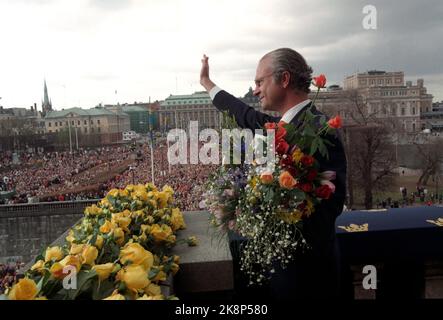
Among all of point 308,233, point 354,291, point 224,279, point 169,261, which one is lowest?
point 354,291

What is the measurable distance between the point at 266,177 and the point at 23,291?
0.98 meters

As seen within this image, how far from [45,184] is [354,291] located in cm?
3447

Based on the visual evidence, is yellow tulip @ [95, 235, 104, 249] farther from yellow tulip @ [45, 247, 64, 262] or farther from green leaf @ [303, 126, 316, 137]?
green leaf @ [303, 126, 316, 137]

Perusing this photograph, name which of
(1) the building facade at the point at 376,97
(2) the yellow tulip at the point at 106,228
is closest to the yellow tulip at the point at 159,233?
(2) the yellow tulip at the point at 106,228

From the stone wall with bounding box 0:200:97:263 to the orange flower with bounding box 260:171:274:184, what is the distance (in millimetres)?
20672

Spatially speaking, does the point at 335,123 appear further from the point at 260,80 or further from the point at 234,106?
the point at 234,106

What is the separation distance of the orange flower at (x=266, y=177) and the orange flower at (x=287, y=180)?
0.05 meters

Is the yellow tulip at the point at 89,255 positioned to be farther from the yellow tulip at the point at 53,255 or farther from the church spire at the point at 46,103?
the church spire at the point at 46,103

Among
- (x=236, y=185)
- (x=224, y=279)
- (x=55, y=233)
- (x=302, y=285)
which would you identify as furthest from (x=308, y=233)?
(x=55, y=233)

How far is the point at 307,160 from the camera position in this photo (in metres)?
1.81

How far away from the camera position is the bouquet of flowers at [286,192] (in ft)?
5.89

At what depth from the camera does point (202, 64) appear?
271cm

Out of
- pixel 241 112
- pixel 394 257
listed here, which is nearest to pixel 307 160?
pixel 241 112

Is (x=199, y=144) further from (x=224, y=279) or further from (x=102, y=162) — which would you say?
→ (x=102, y=162)
